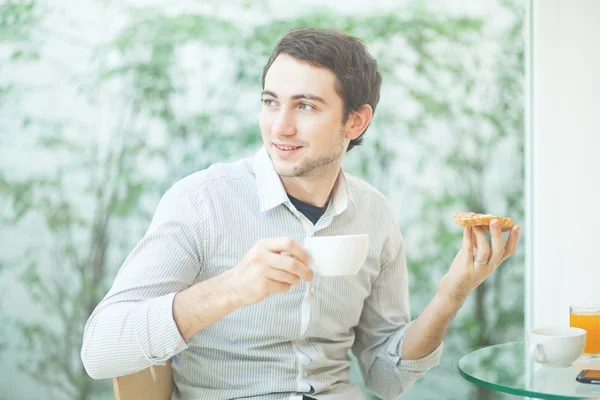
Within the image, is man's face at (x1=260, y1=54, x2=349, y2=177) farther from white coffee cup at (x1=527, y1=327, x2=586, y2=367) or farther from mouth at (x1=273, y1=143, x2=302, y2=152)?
white coffee cup at (x1=527, y1=327, x2=586, y2=367)

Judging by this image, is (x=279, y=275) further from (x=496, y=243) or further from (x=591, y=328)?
(x=591, y=328)

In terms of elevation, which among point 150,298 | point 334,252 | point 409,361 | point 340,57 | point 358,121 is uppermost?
point 340,57

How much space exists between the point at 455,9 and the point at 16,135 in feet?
5.57

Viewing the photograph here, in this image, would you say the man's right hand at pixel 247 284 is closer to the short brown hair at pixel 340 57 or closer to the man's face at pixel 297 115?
the man's face at pixel 297 115

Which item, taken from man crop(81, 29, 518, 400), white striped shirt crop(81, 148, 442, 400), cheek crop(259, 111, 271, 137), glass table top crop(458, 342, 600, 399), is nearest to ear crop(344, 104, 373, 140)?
man crop(81, 29, 518, 400)

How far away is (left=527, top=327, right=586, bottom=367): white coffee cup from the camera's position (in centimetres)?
135

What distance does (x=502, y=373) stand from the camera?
1.45 meters

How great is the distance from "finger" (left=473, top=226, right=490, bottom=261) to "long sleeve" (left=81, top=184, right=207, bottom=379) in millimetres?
568

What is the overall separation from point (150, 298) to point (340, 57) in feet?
2.31

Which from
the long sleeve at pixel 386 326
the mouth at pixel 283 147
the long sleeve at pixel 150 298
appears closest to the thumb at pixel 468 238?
the long sleeve at pixel 386 326

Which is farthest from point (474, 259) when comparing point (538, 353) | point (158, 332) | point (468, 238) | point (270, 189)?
point (158, 332)

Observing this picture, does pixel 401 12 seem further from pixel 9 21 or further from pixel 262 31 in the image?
pixel 9 21

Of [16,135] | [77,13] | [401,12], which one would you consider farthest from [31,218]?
[401,12]

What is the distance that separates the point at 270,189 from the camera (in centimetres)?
157
